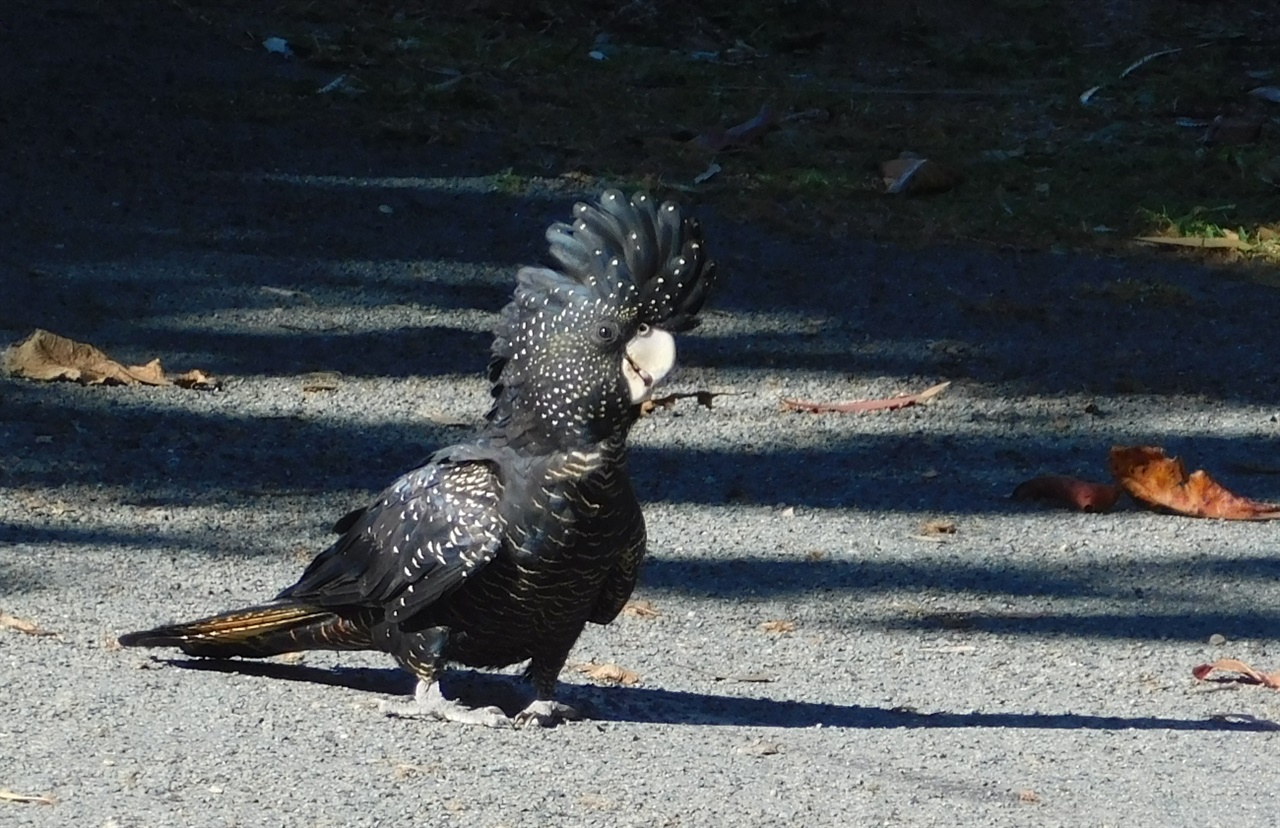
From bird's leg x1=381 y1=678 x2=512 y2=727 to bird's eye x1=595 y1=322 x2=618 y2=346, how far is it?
110cm

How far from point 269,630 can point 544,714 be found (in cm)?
83

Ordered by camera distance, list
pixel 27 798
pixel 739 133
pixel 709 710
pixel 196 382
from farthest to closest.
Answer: pixel 739 133 → pixel 196 382 → pixel 709 710 → pixel 27 798

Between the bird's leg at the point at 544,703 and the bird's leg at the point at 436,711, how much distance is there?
0.20ft

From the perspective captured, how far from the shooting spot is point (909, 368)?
882 centimetres

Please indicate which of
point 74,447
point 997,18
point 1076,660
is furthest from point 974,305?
point 997,18

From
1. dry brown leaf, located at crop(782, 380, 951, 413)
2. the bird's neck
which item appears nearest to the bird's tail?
the bird's neck

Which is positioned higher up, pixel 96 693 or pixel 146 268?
pixel 96 693

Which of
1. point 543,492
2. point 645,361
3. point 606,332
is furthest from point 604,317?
point 543,492

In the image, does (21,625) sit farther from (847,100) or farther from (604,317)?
(847,100)

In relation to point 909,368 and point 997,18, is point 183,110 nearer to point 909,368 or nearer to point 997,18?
point 909,368

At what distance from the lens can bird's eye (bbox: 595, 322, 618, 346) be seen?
464 cm

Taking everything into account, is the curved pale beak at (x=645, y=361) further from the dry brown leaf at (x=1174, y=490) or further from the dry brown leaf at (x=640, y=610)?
the dry brown leaf at (x=1174, y=490)

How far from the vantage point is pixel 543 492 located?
4633 millimetres

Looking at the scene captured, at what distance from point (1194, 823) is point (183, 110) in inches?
353
